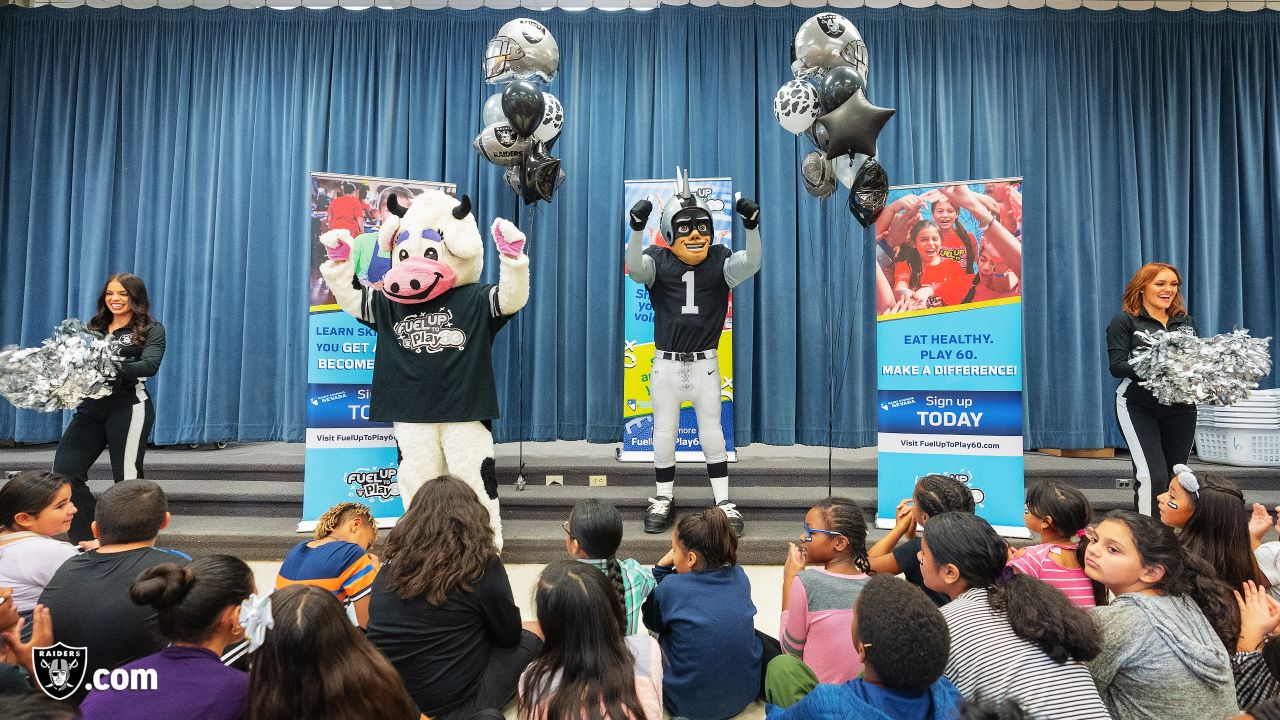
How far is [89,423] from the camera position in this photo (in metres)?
3.32

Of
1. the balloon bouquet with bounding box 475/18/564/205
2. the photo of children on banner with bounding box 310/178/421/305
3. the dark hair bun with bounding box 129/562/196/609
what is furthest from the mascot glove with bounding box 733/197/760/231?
the dark hair bun with bounding box 129/562/196/609

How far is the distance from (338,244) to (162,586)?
229 cm

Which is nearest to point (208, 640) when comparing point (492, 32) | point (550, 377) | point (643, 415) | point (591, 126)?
point (643, 415)

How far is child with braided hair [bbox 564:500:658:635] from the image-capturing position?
190 centimetres

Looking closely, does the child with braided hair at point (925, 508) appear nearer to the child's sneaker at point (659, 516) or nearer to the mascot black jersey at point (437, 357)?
the child's sneaker at point (659, 516)

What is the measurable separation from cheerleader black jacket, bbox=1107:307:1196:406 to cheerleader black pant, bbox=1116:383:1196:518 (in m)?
0.05


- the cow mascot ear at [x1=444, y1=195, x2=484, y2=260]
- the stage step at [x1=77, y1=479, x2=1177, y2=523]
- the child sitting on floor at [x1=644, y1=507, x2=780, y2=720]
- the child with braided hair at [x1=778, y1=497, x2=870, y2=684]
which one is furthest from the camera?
the stage step at [x1=77, y1=479, x2=1177, y2=523]

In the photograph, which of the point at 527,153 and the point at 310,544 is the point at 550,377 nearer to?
the point at 527,153

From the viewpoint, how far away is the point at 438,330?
10.6ft

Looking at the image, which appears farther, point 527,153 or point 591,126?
point 591,126

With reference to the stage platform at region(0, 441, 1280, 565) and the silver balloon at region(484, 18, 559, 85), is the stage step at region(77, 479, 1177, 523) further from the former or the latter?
the silver balloon at region(484, 18, 559, 85)

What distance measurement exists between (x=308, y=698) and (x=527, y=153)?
3.06m

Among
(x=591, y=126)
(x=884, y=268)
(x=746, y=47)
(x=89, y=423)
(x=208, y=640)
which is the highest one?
(x=746, y=47)

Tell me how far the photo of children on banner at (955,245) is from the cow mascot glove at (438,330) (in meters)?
2.02
